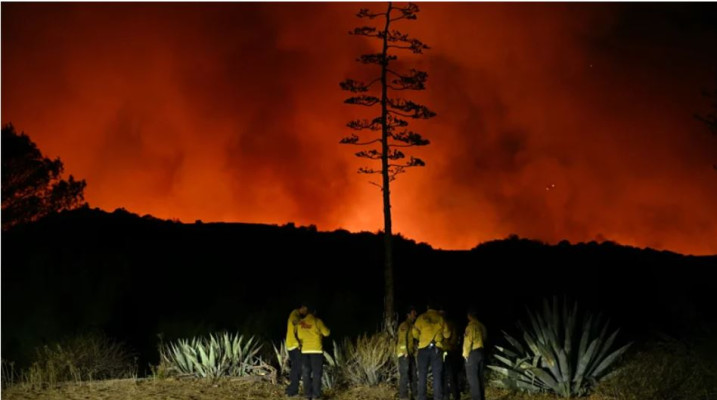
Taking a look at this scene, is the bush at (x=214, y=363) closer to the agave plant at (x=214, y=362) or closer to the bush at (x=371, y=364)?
the agave plant at (x=214, y=362)

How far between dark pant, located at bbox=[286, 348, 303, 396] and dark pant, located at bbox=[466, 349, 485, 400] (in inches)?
118

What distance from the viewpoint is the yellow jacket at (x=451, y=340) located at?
15594mm

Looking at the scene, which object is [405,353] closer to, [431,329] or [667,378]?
[431,329]

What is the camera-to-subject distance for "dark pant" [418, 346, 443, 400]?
15.1 metres

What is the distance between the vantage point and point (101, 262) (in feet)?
156

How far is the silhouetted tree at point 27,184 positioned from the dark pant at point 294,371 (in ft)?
90.3

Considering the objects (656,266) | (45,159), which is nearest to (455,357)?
(45,159)

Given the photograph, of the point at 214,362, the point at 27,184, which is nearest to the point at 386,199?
the point at 214,362

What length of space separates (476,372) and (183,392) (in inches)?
217

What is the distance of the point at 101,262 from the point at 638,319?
26871 millimetres

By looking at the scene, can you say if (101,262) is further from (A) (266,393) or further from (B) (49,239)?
(A) (266,393)

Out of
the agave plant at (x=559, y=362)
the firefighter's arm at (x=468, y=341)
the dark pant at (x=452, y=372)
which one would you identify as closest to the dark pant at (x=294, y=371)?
the dark pant at (x=452, y=372)

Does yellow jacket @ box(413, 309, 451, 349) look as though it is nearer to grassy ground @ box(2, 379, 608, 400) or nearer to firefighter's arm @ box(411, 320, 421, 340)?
firefighter's arm @ box(411, 320, 421, 340)

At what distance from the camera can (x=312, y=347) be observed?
15.8 m
